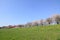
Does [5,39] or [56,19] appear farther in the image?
[56,19]

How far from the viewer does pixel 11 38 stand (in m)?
25.4

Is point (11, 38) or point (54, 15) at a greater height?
point (54, 15)

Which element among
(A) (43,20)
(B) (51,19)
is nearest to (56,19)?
(B) (51,19)

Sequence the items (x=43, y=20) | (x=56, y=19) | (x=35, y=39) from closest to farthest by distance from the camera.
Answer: (x=35, y=39), (x=56, y=19), (x=43, y=20)

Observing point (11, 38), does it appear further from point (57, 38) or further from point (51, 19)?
point (51, 19)

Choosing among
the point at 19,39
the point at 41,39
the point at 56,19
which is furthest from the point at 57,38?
the point at 56,19

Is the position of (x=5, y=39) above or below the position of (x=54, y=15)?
below

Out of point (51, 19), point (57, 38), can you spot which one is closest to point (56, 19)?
point (51, 19)

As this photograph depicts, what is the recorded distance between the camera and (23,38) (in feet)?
83.4

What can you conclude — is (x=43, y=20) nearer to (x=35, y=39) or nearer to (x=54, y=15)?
(x=54, y=15)

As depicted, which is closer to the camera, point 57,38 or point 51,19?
point 57,38

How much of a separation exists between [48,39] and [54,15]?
3325 inches

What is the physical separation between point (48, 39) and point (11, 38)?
7.27 metres

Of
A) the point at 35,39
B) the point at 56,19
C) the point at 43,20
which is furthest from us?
the point at 43,20
